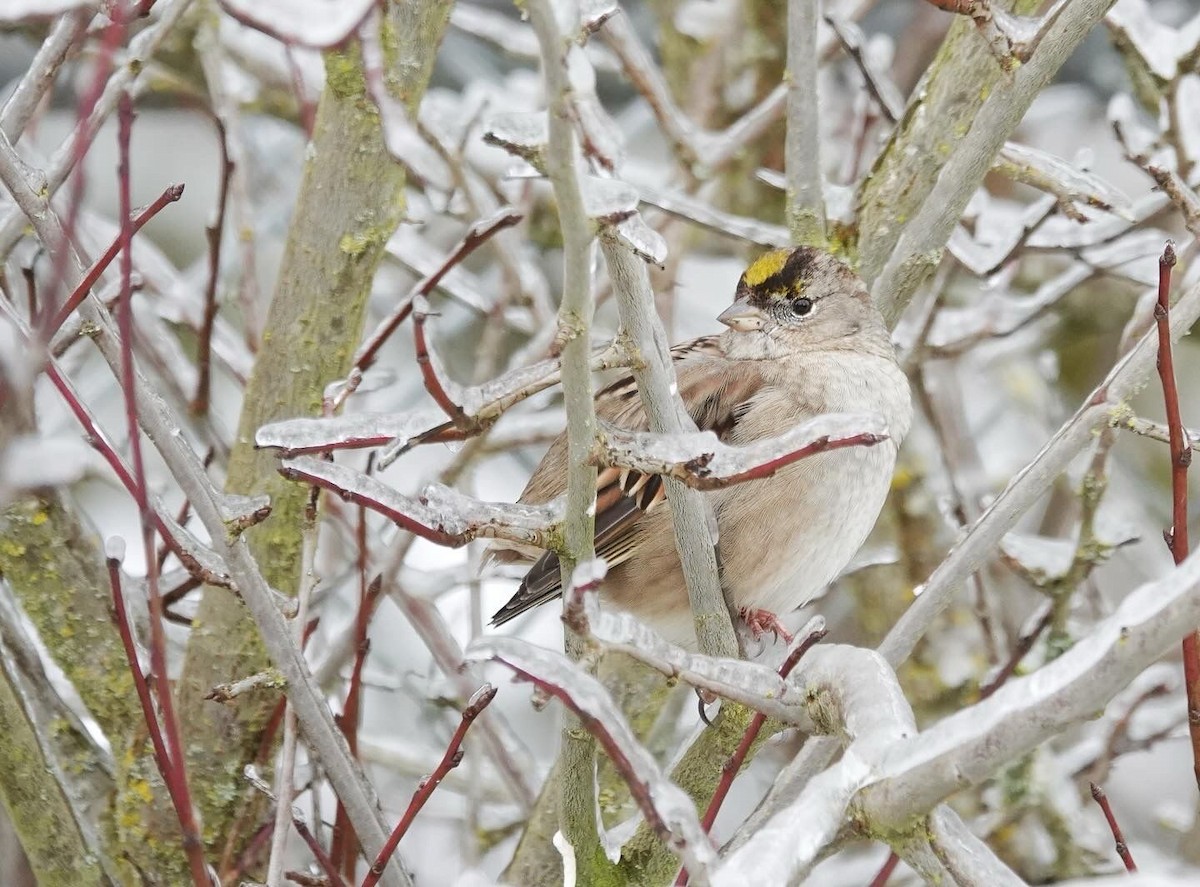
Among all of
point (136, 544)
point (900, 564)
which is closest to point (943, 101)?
point (900, 564)

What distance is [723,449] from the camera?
135cm

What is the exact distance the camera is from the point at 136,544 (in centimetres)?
404

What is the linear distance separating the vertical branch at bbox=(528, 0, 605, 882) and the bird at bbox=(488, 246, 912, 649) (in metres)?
0.57

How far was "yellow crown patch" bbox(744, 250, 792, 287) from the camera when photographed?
9.01 ft

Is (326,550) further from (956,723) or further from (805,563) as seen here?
(956,723)

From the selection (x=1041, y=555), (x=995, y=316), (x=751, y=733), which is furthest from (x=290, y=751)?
(x=995, y=316)

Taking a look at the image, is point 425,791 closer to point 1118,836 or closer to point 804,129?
point 1118,836

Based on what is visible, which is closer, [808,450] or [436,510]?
[808,450]

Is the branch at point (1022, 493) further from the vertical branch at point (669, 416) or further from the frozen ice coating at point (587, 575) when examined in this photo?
the frozen ice coating at point (587, 575)

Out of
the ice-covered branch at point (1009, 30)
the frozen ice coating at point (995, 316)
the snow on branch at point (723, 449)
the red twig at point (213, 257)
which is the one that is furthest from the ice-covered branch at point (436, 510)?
the frozen ice coating at point (995, 316)

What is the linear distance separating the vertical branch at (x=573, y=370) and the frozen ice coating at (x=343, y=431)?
147 millimetres

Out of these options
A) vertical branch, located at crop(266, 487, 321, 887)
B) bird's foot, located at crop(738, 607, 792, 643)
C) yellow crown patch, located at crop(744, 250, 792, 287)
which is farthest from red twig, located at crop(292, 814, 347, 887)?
yellow crown patch, located at crop(744, 250, 792, 287)

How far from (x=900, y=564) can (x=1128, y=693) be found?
23.9 inches

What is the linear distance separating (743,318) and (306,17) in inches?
76.6
